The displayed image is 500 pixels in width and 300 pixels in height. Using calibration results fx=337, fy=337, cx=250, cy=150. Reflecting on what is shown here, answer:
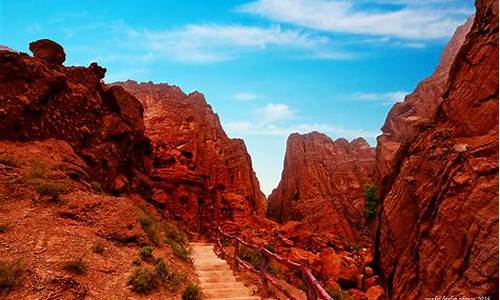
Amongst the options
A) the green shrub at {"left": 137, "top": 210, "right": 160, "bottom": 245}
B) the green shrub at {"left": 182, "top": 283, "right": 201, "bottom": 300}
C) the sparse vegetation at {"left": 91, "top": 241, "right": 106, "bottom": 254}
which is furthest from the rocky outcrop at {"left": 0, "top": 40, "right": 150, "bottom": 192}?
the green shrub at {"left": 182, "top": 283, "right": 201, "bottom": 300}

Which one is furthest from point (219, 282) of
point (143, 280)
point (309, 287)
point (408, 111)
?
point (408, 111)

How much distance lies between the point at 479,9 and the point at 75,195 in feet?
58.9

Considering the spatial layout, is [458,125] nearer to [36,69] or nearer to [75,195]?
[75,195]

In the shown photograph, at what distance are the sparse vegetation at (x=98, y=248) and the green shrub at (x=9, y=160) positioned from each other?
5.10 metres

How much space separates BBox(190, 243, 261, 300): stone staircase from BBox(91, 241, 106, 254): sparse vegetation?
10.1ft

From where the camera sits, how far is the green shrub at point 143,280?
8.26 metres

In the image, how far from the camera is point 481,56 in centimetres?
1348

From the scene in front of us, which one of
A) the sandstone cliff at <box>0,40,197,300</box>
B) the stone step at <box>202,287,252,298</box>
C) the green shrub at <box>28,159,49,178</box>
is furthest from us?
the green shrub at <box>28,159,49,178</box>

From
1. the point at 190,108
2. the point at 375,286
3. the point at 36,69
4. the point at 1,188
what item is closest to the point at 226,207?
the point at 190,108

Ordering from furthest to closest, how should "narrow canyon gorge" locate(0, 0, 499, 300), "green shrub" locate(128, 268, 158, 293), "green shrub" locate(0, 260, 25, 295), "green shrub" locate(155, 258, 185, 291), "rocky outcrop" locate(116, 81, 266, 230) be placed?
1. "rocky outcrop" locate(116, 81, 266, 230)
2. "green shrub" locate(155, 258, 185, 291)
3. "narrow canyon gorge" locate(0, 0, 499, 300)
4. "green shrub" locate(128, 268, 158, 293)
5. "green shrub" locate(0, 260, 25, 295)

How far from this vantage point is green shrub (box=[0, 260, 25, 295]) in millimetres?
6480

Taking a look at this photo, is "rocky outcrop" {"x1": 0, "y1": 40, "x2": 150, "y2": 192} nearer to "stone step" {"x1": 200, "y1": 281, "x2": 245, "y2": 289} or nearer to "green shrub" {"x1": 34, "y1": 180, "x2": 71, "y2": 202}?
"green shrub" {"x1": 34, "y1": 180, "x2": 71, "y2": 202}

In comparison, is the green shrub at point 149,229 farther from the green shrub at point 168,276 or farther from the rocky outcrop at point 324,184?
the rocky outcrop at point 324,184

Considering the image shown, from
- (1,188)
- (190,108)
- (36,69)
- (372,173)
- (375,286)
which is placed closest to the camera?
(1,188)
